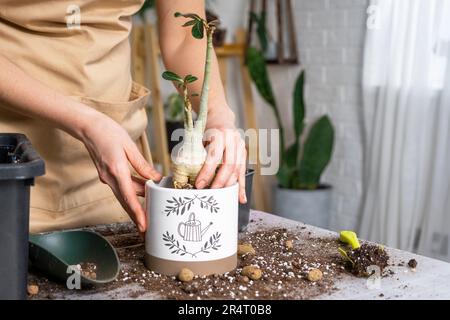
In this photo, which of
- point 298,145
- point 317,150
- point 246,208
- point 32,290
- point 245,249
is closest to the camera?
point 32,290

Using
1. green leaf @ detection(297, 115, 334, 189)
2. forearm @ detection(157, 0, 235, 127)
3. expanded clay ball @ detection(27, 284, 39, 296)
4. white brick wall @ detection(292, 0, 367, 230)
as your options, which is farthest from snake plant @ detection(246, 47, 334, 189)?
expanded clay ball @ detection(27, 284, 39, 296)

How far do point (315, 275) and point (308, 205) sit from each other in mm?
2528

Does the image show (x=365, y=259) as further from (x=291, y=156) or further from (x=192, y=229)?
(x=291, y=156)

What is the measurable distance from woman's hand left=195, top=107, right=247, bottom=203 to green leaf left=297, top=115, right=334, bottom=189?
222 cm

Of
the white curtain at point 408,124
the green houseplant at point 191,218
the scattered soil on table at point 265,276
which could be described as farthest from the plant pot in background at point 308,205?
the green houseplant at point 191,218

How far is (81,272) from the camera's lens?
3.08ft

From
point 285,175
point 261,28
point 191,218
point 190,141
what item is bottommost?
point 285,175

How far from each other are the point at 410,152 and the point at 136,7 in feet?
6.47

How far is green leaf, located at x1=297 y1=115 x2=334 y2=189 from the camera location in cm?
345

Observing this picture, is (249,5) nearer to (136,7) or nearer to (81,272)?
(136,7)

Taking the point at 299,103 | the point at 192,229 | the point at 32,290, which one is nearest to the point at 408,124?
the point at 299,103

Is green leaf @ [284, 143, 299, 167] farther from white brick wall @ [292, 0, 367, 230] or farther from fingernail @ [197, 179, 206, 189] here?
fingernail @ [197, 179, 206, 189]

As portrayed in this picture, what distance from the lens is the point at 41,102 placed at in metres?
1.05

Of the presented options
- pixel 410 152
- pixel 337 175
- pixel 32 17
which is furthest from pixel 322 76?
pixel 32 17
